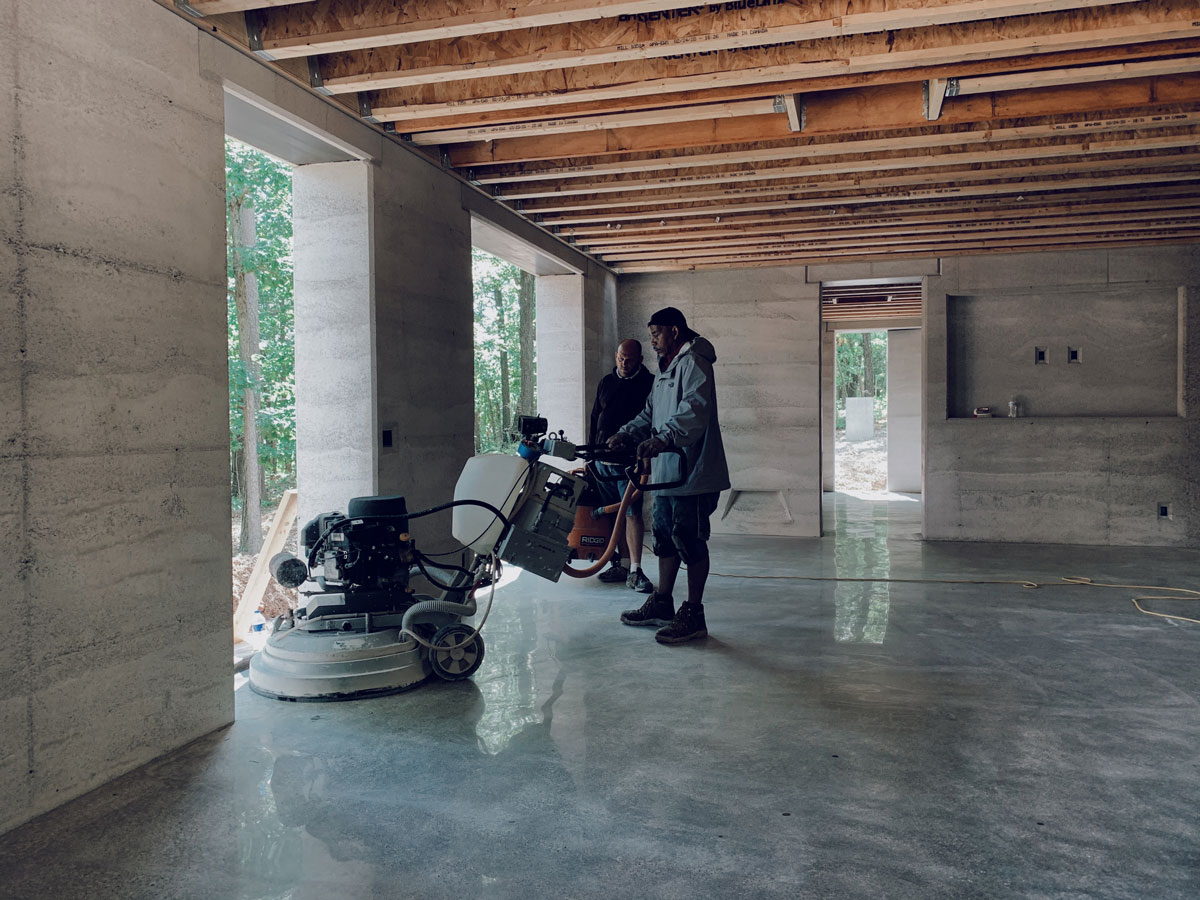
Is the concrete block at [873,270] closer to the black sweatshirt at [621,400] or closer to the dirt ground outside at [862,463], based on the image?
the black sweatshirt at [621,400]

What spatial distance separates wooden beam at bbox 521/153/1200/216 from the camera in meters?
5.22

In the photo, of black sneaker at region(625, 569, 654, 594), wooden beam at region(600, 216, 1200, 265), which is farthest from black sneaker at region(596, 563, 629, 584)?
wooden beam at region(600, 216, 1200, 265)

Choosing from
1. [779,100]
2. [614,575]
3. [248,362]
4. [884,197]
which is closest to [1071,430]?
[884,197]

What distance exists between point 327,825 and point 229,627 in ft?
3.69

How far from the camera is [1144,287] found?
7973 millimetres

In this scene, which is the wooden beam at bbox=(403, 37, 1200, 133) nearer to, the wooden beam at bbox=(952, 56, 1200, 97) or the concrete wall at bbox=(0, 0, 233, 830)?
the wooden beam at bbox=(952, 56, 1200, 97)

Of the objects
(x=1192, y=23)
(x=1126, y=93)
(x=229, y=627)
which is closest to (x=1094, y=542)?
(x=1126, y=93)

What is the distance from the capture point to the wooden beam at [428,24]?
3258 millimetres

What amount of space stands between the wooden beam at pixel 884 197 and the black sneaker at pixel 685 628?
3.24 m

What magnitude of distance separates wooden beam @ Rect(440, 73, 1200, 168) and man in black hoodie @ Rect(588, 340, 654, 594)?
1324mm

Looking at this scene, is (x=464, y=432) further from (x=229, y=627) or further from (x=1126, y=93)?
(x=1126, y=93)

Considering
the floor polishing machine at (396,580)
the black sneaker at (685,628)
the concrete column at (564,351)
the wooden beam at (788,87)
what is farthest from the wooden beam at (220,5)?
the concrete column at (564,351)

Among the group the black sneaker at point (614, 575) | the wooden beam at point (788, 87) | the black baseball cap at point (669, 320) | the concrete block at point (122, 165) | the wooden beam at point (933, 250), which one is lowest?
the black sneaker at point (614, 575)

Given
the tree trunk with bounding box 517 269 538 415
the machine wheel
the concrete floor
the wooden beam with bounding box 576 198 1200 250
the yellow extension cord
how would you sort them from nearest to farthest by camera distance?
the concrete floor
the machine wheel
the yellow extension cord
the wooden beam with bounding box 576 198 1200 250
the tree trunk with bounding box 517 269 538 415
